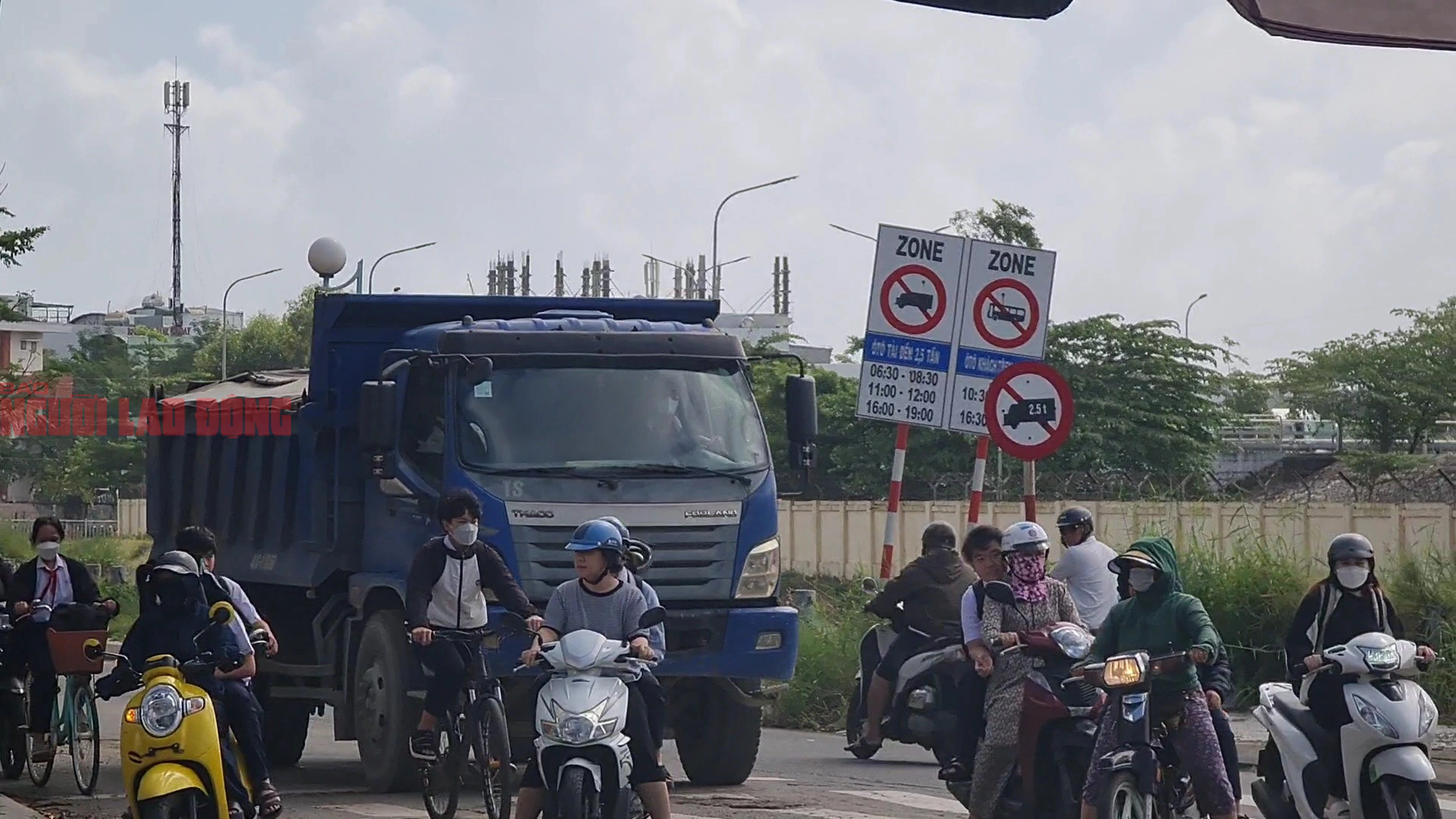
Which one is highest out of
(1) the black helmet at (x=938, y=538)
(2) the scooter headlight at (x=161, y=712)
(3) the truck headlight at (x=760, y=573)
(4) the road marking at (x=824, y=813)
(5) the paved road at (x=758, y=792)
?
(1) the black helmet at (x=938, y=538)

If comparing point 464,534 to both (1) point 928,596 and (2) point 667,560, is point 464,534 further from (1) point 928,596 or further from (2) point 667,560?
(1) point 928,596

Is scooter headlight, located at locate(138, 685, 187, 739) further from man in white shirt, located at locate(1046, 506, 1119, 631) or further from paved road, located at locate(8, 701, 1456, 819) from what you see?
man in white shirt, located at locate(1046, 506, 1119, 631)

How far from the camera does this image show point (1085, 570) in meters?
10.6

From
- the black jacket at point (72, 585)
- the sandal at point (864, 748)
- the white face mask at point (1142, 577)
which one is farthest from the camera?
the black jacket at point (72, 585)

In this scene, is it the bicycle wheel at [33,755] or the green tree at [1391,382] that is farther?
the green tree at [1391,382]

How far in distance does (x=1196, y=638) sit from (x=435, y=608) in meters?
4.06

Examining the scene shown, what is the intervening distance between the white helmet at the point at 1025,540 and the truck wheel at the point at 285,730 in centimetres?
674

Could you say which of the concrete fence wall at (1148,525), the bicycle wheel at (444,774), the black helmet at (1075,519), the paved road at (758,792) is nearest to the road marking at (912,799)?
the paved road at (758,792)

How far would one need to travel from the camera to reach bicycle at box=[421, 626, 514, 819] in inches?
394

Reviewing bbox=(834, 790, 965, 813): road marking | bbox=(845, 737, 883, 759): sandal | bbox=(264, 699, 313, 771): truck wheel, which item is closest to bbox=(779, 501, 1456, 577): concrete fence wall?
bbox=(845, 737, 883, 759): sandal

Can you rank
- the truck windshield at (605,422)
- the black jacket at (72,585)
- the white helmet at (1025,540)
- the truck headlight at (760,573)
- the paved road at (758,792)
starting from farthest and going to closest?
the black jacket at (72,585), the truck headlight at (760,573), the truck windshield at (605,422), the paved road at (758,792), the white helmet at (1025,540)

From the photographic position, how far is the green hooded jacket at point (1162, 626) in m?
8.10

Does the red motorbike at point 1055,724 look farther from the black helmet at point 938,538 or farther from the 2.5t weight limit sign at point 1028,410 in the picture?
the 2.5t weight limit sign at point 1028,410

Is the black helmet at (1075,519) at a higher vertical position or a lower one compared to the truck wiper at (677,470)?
lower
